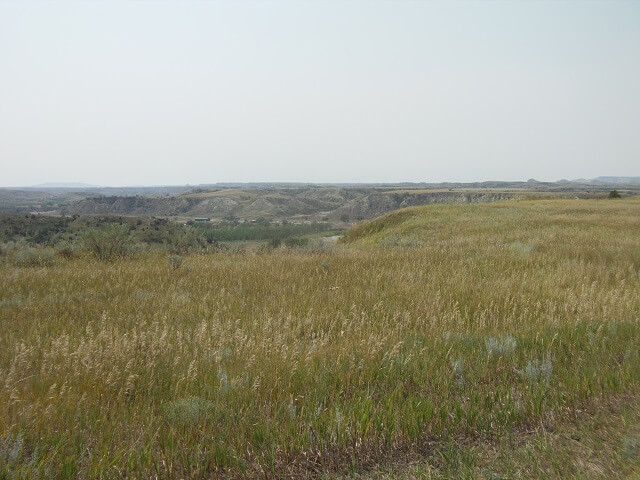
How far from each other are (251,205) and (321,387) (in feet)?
563

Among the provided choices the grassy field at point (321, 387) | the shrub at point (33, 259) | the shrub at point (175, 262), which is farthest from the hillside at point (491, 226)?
the shrub at point (33, 259)

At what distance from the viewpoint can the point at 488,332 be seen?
15.4 ft

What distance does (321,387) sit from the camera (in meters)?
3.23

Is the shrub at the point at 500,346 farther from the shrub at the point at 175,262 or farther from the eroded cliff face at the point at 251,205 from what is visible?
the eroded cliff face at the point at 251,205

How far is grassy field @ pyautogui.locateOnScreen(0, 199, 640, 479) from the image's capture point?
2.42 meters

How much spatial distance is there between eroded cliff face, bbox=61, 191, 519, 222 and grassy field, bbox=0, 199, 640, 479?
13393 centimetres

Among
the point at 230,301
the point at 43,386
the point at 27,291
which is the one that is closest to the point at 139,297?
the point at 230,301

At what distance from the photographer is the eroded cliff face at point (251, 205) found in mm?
139000

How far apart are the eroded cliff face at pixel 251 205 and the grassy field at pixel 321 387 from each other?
134 metres

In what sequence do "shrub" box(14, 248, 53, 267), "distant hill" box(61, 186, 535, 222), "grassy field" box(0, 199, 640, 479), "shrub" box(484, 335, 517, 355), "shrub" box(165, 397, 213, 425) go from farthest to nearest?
"distant hill" box(61, 186, 535, 222) → "shrub" box(14, 248, 53, 267) → "shrub" box(484, 335, 517, 355) → "shrub" box(165, 397, 213, 425) → "grassy field" box(0, 199, 640, 479)

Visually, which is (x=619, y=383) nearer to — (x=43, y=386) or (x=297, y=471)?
(x=297, y=471)

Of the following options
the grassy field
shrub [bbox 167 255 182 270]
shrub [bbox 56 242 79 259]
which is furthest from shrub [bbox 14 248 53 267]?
the grassy field

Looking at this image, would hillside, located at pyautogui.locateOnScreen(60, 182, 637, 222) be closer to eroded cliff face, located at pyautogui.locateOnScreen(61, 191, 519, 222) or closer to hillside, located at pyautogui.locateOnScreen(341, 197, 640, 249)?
eroded cliff face, located at pyautogui.locateOnScreen(61, 191, 519, 222)

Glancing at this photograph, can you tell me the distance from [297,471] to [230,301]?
378cm
